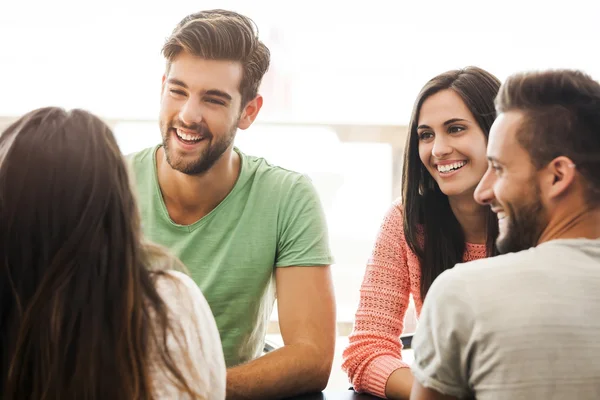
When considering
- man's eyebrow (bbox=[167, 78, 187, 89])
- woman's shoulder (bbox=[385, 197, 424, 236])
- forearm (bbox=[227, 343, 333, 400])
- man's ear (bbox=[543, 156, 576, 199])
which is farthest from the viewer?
woman's shoulder (bbox=[385, 197, 424, 236])

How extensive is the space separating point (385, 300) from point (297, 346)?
304mm

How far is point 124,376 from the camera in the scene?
102 centimetres

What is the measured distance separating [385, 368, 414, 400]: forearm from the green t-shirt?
0.31 meters

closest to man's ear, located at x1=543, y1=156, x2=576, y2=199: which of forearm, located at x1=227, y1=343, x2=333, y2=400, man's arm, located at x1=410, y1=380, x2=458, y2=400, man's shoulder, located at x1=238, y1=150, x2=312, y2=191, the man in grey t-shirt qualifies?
the man in grey t-shirt

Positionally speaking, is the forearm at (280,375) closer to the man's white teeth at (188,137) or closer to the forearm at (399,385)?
the forearm at (399,385)

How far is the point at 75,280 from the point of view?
101 cm

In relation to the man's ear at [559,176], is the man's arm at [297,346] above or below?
below

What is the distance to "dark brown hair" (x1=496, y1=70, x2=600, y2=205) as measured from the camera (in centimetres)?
117

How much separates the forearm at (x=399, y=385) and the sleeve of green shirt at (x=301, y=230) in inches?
12.2

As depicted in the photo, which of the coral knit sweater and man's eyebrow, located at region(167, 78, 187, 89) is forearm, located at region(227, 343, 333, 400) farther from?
man's eyebrow, located at region(167, 78, 187, 89)

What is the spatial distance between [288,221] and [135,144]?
1.42 m

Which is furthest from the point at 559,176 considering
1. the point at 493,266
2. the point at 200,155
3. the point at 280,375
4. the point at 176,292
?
the point at 200,155

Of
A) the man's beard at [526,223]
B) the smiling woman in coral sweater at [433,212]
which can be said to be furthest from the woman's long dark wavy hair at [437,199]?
the man's beard at [526,223]

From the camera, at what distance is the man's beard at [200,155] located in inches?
73.0
